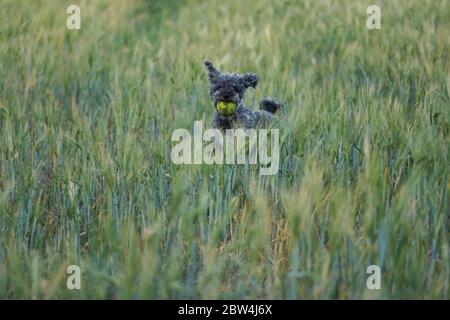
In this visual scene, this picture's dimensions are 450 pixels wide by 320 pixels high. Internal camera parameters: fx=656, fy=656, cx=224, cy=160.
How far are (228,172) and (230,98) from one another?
420 millimetres

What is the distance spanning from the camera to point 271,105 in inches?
136

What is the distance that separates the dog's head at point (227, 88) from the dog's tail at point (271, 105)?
38 centimetres

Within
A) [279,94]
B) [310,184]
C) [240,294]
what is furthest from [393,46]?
[240,294]

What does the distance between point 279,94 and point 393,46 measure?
1188 mm

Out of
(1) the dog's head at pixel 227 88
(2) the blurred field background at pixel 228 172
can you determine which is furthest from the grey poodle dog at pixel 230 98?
(2) the blurred field background at pixel 228 172

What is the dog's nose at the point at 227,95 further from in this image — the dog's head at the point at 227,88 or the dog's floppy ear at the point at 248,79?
the dog's floppy ear at the point at 248,79

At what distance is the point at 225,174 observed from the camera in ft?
8.86

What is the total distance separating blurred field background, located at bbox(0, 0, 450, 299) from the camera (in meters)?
2.10

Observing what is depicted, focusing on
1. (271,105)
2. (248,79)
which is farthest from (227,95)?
(271,105)

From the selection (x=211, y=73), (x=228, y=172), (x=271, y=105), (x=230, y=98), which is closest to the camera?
(x=228, y=172)

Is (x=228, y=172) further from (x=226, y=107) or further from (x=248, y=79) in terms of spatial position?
(x=248, y=79)

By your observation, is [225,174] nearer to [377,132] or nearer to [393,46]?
[377,132]

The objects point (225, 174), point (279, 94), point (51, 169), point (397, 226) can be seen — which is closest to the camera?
point (397, 226)

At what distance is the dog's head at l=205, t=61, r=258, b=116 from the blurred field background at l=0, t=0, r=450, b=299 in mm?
215
